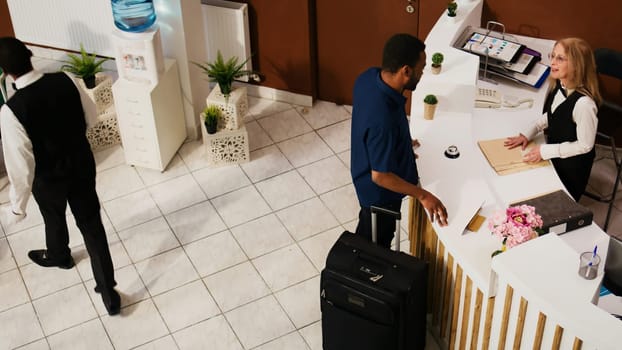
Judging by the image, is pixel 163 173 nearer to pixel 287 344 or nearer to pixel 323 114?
pixel 323 114

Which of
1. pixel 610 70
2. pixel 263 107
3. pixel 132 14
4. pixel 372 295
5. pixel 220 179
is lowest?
pixel 220 179

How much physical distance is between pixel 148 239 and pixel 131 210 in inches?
13.9

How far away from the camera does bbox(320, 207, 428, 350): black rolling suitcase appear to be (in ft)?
12.7

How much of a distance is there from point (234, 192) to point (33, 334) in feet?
5.56

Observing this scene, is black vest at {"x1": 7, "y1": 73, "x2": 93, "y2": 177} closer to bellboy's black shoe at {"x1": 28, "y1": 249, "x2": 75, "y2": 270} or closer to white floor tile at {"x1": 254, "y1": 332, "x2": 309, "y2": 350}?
bellboy's black shoe at {"x1": 28, "y1": 249, "x2": 75, "y2": 270}

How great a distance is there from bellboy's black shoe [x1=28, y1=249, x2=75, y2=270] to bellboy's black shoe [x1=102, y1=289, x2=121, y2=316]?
18.5 inches

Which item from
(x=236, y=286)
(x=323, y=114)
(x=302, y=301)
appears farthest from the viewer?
(x=323, y=114)

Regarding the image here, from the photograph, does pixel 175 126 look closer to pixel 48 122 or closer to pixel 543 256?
pixel 48 122

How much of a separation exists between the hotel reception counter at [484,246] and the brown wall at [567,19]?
0.40 feet

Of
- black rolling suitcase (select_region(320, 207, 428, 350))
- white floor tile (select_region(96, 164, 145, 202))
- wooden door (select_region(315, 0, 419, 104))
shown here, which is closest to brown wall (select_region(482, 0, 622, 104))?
wooden door (select_region(315, 0, 419, 104))

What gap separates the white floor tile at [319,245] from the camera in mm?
5203

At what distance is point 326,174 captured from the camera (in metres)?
5.94

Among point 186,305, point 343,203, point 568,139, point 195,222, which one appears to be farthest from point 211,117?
point 568,139

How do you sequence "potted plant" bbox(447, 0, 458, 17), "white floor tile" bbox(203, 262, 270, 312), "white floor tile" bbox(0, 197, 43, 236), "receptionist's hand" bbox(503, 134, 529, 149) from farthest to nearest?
"white floor tile" bbox(0, 197, 43, 236)
"potted plant" bbox(447, 0, 458, 17)
"white floor tile" bbox(203, 262, 270, 312)
"receptionist's hand" bbox(503, 134, 529, 149)
